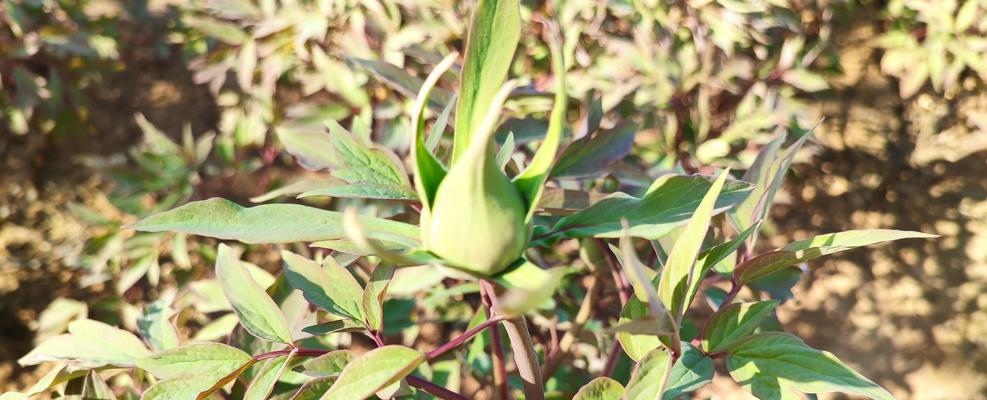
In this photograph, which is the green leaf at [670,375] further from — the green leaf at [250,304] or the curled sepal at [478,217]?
the green leaf at [250,304]

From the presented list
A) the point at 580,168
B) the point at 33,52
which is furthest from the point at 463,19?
the point at 33,52

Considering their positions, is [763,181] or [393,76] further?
[393,76]

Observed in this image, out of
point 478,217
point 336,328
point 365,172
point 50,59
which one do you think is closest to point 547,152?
point 478,217

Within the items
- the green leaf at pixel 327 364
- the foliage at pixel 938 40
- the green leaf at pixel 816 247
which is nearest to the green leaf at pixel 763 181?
the green leaf at pixel 816 247

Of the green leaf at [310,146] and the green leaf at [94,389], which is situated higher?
the green leaf at [310,146]

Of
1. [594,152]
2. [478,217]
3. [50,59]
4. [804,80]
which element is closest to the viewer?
[478,217]

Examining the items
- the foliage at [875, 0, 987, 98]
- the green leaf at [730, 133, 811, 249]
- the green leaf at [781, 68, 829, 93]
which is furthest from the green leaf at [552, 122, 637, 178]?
the foliage at [875, 0, 987, 98]

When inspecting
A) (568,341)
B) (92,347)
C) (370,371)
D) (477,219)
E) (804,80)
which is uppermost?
(477,219)

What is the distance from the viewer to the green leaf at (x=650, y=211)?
Answer: 0.51m

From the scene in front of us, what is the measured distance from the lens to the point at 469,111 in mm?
484

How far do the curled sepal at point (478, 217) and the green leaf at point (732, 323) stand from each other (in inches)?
8.9

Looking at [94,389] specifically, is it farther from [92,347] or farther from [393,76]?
[393,76]

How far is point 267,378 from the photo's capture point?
59cm

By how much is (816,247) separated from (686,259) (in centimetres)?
12
